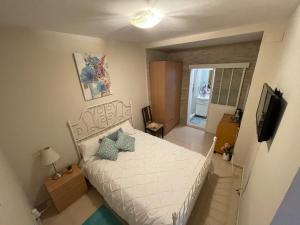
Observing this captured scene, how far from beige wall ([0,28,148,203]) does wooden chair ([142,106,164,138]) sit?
1535mm

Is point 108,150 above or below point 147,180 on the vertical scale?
above

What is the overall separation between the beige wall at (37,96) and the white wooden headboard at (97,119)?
0.11 meters

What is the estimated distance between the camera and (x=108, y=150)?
2154 millimetres

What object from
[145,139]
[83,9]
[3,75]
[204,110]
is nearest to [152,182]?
[145,139]

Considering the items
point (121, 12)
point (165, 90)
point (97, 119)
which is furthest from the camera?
point (165, 90)

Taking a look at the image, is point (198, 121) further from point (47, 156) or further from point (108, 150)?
point (47, 156)

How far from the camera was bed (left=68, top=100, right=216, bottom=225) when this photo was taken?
141cm

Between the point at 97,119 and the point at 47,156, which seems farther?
the point at 97,119

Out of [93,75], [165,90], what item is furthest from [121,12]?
[165,90]

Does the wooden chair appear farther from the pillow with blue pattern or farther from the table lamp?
the table lamp

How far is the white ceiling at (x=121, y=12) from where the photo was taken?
1143 millimetres

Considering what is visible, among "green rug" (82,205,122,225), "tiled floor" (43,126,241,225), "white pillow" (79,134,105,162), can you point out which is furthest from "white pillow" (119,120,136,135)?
"green rug" (82,205,122,225)

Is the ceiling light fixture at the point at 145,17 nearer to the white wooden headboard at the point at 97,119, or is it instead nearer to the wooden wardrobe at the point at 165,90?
the white wooden headboard at the point at 97,119

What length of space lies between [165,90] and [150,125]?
1.03m
